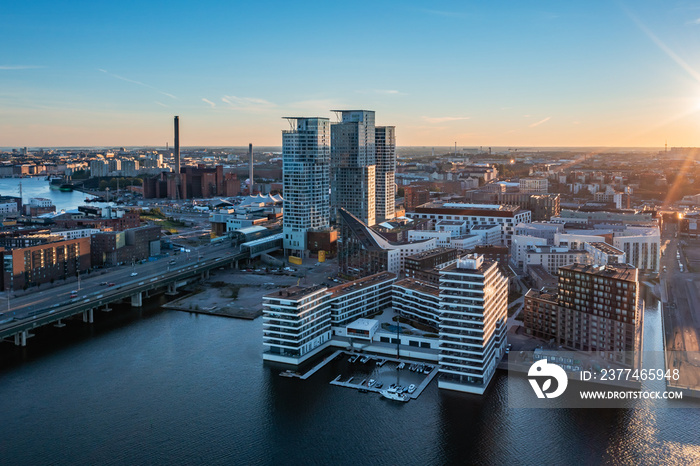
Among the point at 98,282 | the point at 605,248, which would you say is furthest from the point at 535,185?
the point at 98,282

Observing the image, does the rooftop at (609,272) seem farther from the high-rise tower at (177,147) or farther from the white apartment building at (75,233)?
the high-rise tower at (177,147)

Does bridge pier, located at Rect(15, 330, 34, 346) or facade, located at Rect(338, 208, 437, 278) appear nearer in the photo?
bridge pier, located at Rect(15, 330, 34, 346)

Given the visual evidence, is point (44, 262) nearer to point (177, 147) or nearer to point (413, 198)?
point (413, 198)

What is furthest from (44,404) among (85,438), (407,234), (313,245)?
(407,234)

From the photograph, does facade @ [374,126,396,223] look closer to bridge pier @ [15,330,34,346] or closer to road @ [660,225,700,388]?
road @ [660,225,700,388]

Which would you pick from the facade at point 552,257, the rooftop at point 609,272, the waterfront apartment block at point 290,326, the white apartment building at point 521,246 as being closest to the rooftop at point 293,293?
the waterfront apartment block at point 290,326

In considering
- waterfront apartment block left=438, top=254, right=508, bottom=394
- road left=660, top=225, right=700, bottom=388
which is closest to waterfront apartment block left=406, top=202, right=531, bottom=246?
road left=660, top=225, right=700, bottom=388
